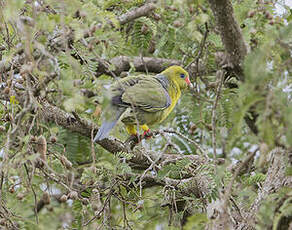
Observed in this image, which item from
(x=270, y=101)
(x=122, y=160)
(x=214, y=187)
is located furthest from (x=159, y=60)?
(x=270, y=101)

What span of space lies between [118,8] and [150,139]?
42.8 inches

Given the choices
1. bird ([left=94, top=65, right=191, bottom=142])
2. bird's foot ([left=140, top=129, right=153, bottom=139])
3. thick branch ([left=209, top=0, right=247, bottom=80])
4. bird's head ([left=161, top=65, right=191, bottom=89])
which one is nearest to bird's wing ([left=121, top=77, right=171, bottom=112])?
bird ([left=94, top=65, right=191, bottom=142])

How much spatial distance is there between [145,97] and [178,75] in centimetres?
84

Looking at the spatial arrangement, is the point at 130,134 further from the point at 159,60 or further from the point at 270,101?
the point at 270,101

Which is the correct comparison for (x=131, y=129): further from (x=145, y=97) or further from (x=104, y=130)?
(x=104, y=130)

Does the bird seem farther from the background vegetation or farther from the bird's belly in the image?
the background vegetation

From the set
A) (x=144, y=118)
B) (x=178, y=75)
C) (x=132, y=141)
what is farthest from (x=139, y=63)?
(x=132, y=141)

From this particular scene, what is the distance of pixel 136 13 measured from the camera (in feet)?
11.6

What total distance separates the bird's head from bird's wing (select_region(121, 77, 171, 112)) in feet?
1.32

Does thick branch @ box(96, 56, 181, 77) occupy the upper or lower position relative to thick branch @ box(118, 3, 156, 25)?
lower

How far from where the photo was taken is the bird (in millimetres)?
3332

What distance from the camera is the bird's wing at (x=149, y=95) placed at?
365 cm

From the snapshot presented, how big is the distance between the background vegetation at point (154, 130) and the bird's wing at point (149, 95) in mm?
272

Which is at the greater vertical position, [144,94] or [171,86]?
[144,94]
